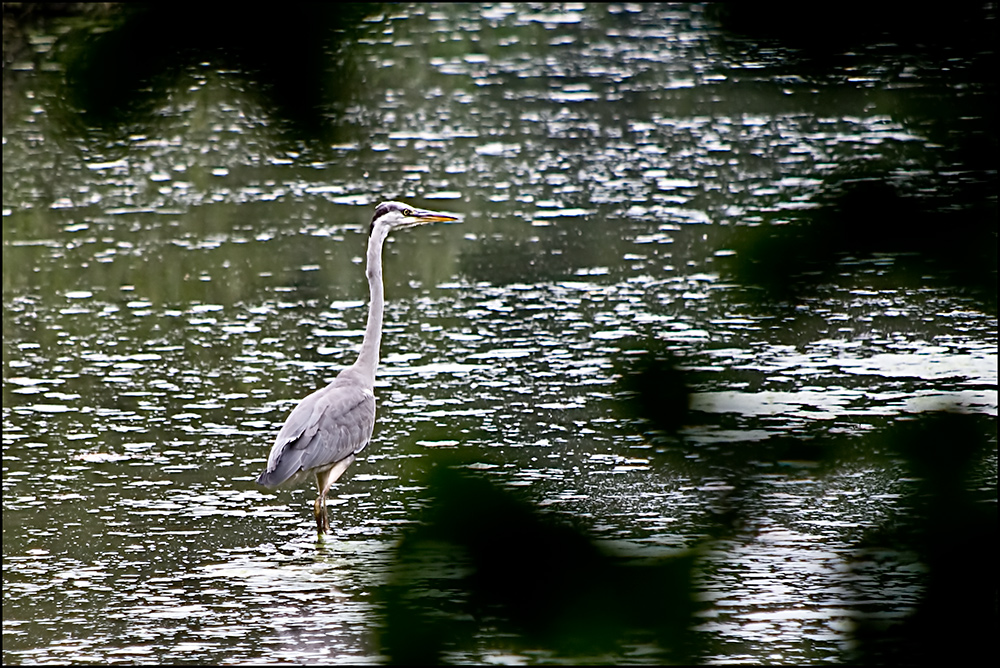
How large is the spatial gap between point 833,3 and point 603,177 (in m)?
12.1

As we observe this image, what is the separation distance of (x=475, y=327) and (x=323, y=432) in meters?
3.38

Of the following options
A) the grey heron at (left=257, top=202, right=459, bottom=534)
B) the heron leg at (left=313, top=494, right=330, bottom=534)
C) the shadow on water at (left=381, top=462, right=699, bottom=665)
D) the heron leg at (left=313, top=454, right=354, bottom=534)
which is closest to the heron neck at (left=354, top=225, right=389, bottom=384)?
the grey heron at (left=257, top=202, right=459, bottom=534)

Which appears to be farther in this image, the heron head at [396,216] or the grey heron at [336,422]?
the heron head at [396,216]

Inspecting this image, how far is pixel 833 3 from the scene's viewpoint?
94cm

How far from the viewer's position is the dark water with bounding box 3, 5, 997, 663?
3.36ft

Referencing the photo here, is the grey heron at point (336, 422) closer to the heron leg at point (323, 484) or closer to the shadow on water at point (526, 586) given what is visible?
the heron leg at point (323, 484)

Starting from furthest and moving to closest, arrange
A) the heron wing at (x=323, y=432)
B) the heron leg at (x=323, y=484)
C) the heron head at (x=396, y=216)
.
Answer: the heron head at (x=396, y=216) → the heron leg at (x=323, y=484) → the heron wing at (x=323, y=432)

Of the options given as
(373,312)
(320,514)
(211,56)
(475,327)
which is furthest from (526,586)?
(475,327)

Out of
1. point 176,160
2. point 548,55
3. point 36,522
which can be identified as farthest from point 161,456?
point 548,55

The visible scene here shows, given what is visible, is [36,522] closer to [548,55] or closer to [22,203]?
[22,203]

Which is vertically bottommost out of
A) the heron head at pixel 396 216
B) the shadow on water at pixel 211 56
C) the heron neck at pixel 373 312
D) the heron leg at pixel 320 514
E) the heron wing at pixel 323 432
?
the heron leg at pixel 320 514

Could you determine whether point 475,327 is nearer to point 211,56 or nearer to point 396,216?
point 396,216

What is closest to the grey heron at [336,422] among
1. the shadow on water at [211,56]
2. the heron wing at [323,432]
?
the heron wing at [323,432]

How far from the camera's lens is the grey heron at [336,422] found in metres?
5.90
